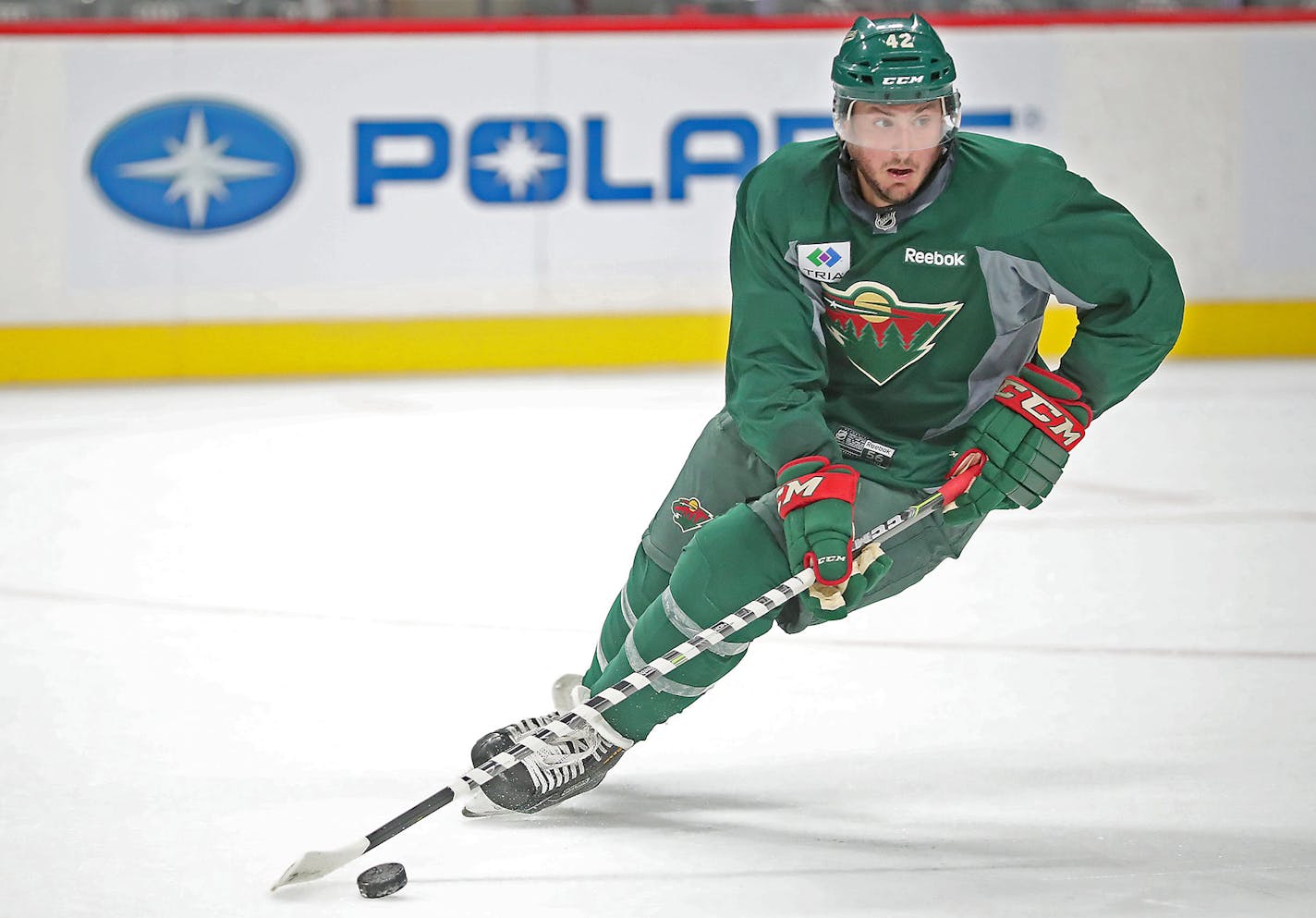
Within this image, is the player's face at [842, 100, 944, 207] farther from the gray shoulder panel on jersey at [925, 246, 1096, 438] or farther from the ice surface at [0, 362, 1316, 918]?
the ice surface at [0, 362, 1316, 918]

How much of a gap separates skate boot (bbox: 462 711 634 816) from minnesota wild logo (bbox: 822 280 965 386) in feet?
1.97

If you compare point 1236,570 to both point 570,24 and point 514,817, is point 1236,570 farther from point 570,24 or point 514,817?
point 570,24

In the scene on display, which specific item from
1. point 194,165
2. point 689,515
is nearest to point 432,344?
point 194,165

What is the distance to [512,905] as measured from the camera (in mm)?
2059

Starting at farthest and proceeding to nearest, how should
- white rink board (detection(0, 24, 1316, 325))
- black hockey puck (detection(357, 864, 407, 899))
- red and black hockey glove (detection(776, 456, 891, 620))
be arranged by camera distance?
white rink board (detection(0, 24, 1316, 325)), red and black hockey glove (detection(776, 456, 891, 620)), black hockey puck (detection(357, 864, 407, 899))

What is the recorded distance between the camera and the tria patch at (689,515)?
8.25ft

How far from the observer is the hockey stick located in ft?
6.91

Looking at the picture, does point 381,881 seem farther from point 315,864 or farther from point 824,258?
point 824,258

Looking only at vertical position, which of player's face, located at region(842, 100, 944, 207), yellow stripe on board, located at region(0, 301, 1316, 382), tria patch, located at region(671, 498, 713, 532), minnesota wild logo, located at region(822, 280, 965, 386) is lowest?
yellow stripe on board, located at region(0, 301, 1316, 382)

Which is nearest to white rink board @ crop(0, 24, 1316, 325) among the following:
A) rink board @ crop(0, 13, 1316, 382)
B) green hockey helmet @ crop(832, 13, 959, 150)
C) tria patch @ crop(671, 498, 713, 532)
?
rink board @ crop(0, 13, 1316, 382)

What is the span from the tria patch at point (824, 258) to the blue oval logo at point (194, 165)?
4828 mm

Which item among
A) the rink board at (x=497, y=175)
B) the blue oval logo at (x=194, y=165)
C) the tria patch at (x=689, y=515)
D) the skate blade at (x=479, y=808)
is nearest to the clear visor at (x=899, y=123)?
the tria patch at (x=689, y=515)

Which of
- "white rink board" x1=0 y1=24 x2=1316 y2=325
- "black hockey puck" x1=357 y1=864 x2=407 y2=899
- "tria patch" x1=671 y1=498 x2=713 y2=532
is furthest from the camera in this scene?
"white rink board" x1=0 y1=24 x2=1316 y2=325

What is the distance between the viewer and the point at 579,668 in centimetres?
316
